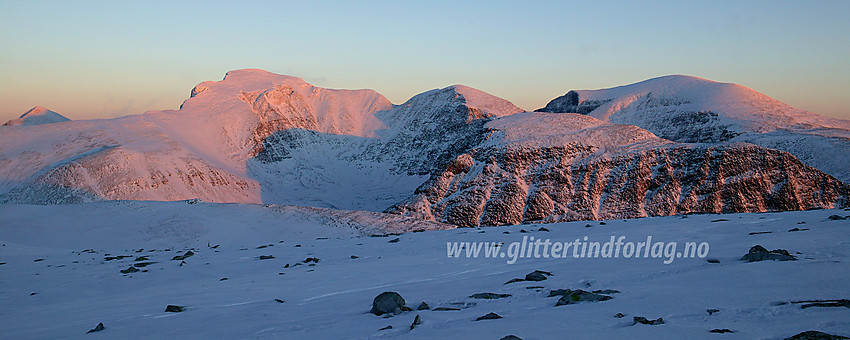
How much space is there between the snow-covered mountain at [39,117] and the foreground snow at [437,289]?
426 feet

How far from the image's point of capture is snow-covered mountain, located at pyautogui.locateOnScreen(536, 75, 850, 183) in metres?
99.8

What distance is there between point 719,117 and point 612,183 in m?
61.2

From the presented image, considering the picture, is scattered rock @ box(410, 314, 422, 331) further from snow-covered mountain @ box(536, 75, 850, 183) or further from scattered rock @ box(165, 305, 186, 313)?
snow-covered mountain @ box(536, 75, 850, 183)

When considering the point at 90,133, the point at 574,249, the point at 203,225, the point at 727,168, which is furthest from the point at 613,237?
the point at 90,133

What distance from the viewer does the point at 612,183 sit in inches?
3081

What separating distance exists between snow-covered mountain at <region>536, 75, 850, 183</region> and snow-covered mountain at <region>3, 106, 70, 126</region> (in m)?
137

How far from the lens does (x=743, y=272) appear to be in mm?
10102

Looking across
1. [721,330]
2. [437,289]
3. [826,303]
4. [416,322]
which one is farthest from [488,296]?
[826,303]

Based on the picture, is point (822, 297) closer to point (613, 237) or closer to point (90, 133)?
point (613, 237)

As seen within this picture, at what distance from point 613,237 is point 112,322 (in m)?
15.6

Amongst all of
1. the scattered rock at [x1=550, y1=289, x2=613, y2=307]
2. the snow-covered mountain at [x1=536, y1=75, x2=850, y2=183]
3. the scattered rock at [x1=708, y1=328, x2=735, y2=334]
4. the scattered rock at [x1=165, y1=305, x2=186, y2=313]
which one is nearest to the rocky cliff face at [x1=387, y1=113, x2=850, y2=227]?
the snow-covered mountain at [x1=536, y1=75, x2=850, y2=183]

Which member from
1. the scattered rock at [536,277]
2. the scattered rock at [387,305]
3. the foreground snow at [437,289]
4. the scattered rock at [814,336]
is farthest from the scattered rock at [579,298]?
the scattered rock at [814,336]

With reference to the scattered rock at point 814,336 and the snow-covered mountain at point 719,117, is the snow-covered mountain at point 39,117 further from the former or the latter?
the scattered rock at point 814,336

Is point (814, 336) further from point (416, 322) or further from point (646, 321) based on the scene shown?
point (416, 322)
